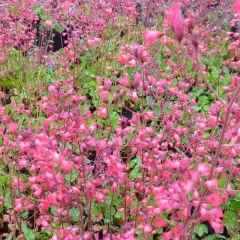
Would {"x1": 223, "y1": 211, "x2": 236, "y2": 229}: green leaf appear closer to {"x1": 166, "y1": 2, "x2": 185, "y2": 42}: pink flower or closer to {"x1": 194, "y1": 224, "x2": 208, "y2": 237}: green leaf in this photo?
{"x1": 194, "y1": 224, "x2": 208, "y2": 237}: green leaf

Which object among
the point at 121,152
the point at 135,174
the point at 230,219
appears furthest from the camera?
the point at 121,152

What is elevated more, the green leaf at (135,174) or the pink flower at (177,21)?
the pink flower at (177,21)

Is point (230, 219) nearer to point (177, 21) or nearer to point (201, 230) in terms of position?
point (201, 230)

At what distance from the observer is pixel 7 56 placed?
174 inches

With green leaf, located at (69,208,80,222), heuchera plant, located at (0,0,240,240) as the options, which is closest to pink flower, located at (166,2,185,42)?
heuchera plant, located at (0,0,240,240)

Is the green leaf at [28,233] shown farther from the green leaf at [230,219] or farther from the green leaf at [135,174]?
the green leaf at [230,219]

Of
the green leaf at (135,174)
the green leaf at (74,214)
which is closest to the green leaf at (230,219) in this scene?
the green leaf at (135,174)

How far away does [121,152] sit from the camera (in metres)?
3.23

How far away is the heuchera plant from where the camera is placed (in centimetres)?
146

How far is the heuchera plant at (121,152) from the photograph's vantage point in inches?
57.3

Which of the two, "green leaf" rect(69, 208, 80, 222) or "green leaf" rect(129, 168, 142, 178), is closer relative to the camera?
"green leaf" rect(69, 208, 80, 222)

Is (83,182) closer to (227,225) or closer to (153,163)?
(153,163)

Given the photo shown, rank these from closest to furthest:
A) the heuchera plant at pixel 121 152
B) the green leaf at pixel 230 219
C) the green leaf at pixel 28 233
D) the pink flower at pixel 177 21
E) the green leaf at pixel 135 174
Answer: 1. the pink flower at pixel 177 21
2. the heuchera plant at pixel 121 152
3. the green leaf at pixel 28 233
4. the green leaf at pixel 230 219
5. the green leaf at pixel 135 174

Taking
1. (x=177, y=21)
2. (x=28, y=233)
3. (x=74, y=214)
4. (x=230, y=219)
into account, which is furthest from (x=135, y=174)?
(x=177, y=21)
